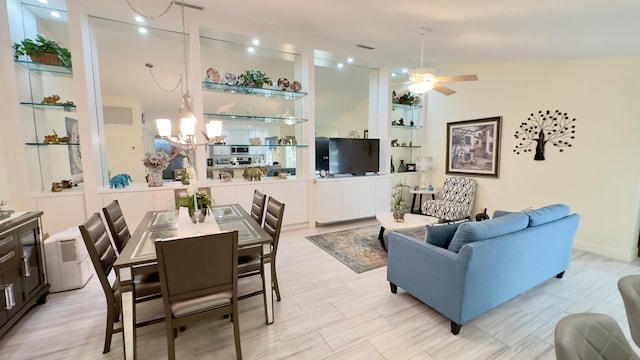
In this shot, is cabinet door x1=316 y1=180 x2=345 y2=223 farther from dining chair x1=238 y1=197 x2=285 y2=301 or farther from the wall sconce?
dining chair x1=238 y1=197 x2=285 y2=301

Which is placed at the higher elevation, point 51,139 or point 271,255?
point 51,139

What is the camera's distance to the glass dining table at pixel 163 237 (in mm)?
1726

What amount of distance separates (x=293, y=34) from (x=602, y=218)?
522 cm

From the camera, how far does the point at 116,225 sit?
2479mm

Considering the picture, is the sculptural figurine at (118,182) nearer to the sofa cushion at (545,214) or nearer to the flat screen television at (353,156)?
the flat screen television at (353,156)

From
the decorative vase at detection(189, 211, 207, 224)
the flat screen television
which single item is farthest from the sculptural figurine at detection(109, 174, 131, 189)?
the flat screen television

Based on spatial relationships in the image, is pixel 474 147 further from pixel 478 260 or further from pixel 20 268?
pixel 20 268

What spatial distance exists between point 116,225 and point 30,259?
29.5 inches

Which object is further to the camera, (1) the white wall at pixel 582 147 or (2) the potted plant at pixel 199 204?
(1) the white wall at pixel 582 147

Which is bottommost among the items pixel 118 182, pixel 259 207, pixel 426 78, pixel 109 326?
pixel 109 326

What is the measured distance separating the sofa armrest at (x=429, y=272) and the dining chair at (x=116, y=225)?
8.31ft

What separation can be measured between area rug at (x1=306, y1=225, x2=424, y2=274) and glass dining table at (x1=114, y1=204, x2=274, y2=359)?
Result: 54.5 inches

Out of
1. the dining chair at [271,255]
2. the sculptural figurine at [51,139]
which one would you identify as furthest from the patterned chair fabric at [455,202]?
the sculptural figurine at [51,139]

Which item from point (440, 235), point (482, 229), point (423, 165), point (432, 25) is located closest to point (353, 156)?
point (423, 165)
